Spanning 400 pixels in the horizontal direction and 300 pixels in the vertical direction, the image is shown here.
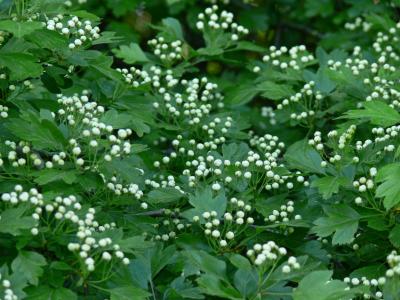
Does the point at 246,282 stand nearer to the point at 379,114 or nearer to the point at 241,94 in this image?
the point at 379,114

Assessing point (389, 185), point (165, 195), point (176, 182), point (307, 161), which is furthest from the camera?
point (176, 182)

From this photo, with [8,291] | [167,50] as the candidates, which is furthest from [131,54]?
[8,291]

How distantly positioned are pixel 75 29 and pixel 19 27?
2.50 feet

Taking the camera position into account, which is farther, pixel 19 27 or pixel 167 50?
pixel 167 50

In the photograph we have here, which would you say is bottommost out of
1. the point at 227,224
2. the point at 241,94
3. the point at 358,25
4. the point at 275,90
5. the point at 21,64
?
the point at 358,25

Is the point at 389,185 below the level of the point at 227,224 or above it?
above

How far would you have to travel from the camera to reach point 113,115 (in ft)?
16.0

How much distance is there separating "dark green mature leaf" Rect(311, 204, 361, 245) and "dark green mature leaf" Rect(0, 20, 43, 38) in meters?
1.69

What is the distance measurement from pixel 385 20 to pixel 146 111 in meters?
2.38

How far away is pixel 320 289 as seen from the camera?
13.3 ft

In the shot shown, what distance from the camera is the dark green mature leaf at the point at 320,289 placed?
403cm

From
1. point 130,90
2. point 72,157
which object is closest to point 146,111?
point 130,90

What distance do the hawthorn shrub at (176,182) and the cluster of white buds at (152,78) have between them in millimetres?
23

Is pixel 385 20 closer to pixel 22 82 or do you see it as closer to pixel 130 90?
pixel 130 90
